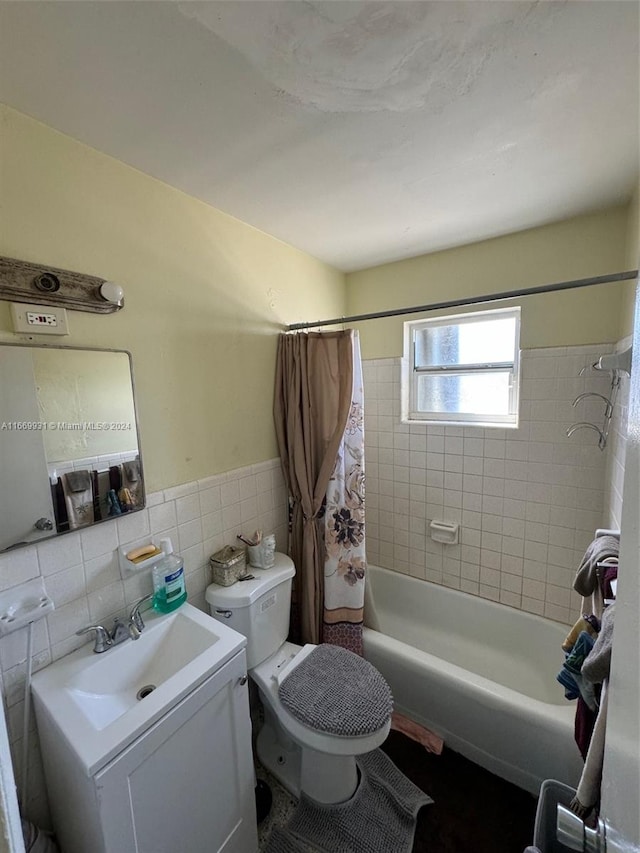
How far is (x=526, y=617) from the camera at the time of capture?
1978 millimetres

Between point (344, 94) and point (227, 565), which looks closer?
point (344, 94)

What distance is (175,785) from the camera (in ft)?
3.18

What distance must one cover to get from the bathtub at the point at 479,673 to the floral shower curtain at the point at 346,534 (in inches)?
7.4

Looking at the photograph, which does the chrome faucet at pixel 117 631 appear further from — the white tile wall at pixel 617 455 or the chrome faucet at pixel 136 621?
the white tile wall at pixel 617 455

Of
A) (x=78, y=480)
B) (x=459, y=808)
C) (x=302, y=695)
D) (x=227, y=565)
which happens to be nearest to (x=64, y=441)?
(x=78, y=480)

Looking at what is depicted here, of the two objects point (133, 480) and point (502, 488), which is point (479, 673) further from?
point (133, 480)

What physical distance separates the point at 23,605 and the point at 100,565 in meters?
0.22

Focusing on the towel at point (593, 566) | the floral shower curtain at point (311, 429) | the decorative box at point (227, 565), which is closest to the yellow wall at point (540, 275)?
the floral shower curtain at point (311, 429)

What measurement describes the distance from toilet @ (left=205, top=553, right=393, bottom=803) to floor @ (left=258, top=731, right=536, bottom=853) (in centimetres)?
15

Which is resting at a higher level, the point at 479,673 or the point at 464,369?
the point at 464,369

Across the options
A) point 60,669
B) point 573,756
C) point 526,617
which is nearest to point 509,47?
point 60,669

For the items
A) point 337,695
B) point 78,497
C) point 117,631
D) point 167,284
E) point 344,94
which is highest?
point 344,94

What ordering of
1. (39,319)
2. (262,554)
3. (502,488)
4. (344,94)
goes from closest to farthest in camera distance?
(344,94), (39,319), (262,554), (502,488)

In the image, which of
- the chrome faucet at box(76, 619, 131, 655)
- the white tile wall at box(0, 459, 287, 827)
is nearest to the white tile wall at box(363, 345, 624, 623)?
the white tile wall at box(0, 459, 287, 827)
